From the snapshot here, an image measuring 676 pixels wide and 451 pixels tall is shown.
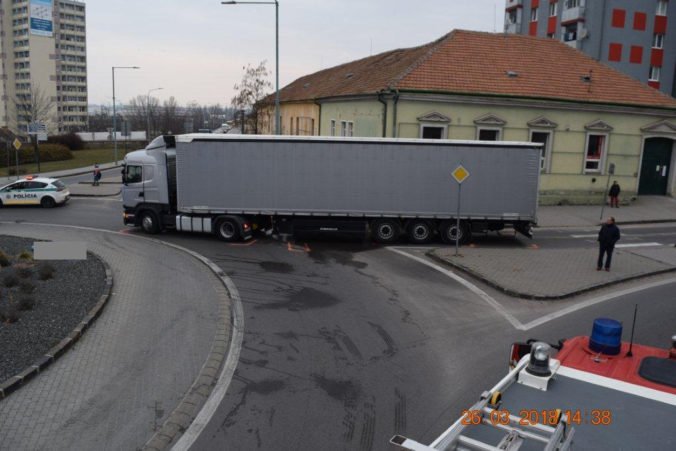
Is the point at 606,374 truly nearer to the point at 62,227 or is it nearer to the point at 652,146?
the point at 62,227

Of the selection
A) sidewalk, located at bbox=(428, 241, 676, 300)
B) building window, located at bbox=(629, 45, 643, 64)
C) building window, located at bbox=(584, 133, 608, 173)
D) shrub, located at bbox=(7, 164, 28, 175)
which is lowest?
shrub, located at bbox=(7, 164, 28, 175)

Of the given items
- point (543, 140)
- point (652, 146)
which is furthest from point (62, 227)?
point (652, 146)

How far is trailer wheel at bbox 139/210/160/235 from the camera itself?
852 inches

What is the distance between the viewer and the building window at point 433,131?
89.6 feet

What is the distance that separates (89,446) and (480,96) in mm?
24134

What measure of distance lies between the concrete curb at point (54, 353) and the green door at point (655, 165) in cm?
2767

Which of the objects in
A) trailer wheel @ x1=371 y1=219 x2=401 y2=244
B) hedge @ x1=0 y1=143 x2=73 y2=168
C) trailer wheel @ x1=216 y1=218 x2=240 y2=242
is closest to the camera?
trailer wheel @ x1=371 y1=219 x2=401 y2=244

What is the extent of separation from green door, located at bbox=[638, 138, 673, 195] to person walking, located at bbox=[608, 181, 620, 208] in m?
3.18

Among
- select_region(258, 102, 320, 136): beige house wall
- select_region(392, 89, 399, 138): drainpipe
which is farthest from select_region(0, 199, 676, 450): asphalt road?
select_region(258, 102, 320, 136): beige house wall

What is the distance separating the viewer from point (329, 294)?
14117 mm

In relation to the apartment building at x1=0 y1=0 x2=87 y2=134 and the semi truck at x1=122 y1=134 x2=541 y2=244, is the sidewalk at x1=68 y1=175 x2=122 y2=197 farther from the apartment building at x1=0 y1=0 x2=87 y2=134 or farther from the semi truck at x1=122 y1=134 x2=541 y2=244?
the apartment building at x1=0 y1=0 x2=87 y2=134

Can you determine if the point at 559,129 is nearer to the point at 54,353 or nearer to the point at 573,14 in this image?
the point at 54,353

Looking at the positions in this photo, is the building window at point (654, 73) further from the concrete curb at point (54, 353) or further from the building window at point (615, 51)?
the concrete curb at point (54, 353)

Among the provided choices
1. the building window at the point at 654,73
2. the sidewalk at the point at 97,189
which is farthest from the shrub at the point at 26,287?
the building window at the point at 654,73
